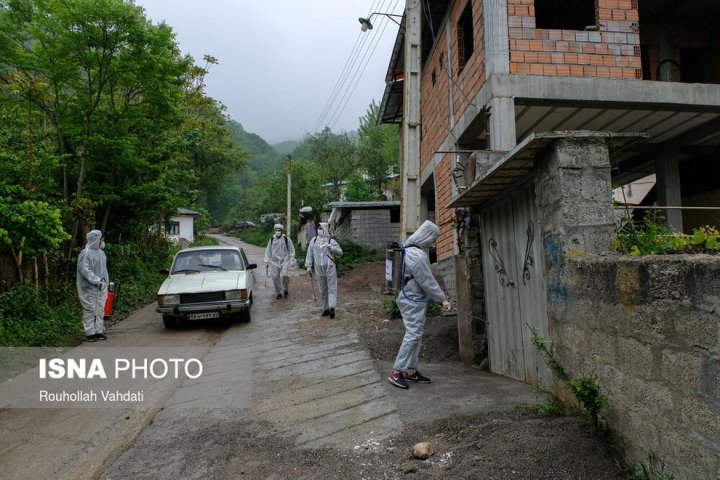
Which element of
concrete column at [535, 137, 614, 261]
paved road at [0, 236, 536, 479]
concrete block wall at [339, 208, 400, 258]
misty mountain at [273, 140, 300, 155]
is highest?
misty mountain at [273, 140, 300, 155]

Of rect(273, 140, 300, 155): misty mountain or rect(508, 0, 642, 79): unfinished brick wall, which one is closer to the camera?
rect(508, 0, 642, 79): unfinished brick wall

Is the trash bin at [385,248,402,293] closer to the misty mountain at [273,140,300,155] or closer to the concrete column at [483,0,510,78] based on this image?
the concrete column at [483,0,510,78]

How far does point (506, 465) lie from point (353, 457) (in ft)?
3.73

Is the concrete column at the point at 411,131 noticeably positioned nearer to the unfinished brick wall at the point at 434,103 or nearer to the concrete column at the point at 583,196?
the unfinished brick wall at the point at 434,103

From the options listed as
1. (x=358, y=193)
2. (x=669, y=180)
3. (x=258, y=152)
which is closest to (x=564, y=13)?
(x=669, y=180)

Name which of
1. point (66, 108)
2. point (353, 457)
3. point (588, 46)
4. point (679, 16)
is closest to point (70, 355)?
point (353, 457)

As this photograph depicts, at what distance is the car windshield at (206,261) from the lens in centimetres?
964

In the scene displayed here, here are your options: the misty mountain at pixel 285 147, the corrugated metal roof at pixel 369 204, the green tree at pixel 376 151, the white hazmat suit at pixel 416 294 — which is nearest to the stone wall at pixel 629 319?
the white hazmat suit at pixel 416 294

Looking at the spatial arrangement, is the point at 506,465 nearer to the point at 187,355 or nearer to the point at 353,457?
the point at 353,457

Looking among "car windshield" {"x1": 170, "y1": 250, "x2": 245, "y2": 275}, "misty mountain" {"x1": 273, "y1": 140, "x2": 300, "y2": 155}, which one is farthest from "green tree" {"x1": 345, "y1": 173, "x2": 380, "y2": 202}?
"misty mountain" {"x1": 273, "y1": 140, "x2": 300, "y2": 155}

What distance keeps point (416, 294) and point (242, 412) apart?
212cm

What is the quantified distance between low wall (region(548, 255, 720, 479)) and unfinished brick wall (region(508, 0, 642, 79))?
4980 mm

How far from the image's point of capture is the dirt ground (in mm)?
2809

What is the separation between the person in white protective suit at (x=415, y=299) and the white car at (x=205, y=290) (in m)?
4.30
